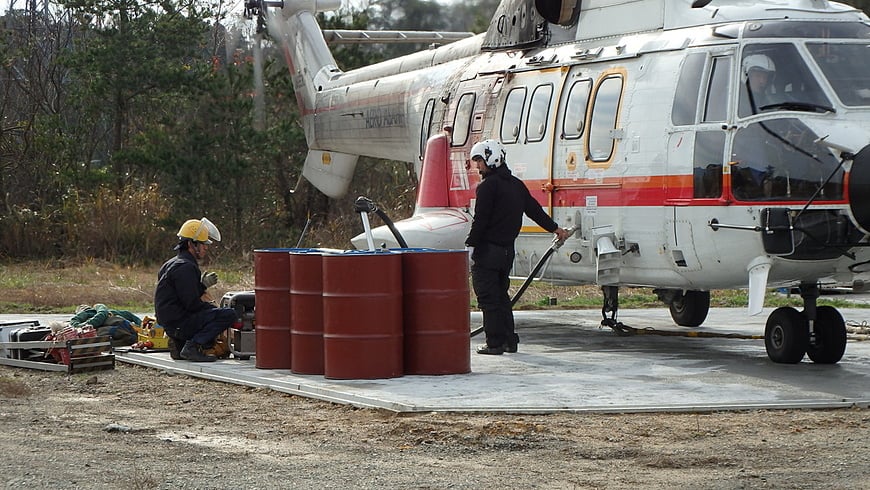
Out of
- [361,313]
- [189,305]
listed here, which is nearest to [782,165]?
[361,313]

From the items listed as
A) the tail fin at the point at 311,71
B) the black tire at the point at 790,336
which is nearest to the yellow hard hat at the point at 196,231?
the black tire at the point at 790,336

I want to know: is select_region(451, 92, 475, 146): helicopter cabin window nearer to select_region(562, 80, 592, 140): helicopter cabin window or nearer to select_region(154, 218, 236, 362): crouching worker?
select_region(562, 80, 592, 140): helicopter cabin window

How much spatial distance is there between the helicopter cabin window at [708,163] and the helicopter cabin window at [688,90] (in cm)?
25

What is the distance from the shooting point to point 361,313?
10.1m

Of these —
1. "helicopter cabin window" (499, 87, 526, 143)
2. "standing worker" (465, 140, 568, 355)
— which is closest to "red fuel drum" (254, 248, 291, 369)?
"standing worker" (465, 140, 568, 355)

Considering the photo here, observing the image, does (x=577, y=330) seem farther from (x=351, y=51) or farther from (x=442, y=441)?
(x=351, y=51)

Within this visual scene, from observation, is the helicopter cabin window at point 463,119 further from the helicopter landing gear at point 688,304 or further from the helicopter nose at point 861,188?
the helicopter nose at point 861,188

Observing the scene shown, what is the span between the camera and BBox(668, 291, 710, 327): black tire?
14828 millimetres

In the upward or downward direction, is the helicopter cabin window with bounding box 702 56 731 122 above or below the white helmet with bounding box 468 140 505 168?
above

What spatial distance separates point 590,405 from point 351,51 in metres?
21.9

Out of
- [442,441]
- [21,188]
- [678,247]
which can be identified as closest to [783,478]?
[442,441]

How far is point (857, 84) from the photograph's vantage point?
35.4 feet

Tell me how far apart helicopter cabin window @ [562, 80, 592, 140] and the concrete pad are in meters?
2.13

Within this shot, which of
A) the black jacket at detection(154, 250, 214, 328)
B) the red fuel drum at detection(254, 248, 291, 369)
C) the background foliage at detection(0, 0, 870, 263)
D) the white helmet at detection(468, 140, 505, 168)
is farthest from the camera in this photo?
the background foliage at detection(0, 0, 870, 263)
